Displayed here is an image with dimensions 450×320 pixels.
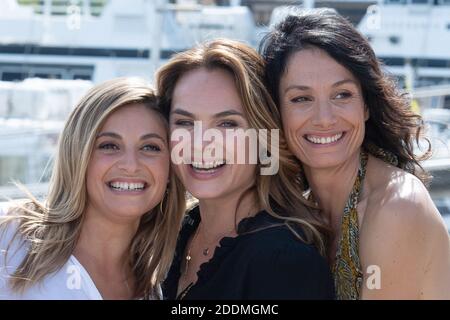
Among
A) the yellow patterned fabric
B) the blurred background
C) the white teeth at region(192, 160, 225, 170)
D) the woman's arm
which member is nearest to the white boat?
the blurred background

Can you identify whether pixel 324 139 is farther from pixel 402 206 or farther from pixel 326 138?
pixel 402 206

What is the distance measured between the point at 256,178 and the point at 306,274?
56 cm

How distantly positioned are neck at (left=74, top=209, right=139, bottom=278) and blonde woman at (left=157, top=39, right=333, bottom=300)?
214 mm

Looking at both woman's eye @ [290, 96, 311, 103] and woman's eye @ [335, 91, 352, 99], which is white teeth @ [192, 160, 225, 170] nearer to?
woman's eye @ [290, 96, 311, 103]

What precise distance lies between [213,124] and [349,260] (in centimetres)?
65

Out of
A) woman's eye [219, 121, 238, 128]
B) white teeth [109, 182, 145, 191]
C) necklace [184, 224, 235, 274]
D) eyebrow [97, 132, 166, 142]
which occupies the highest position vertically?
eyebrow [97, 132, 166, 142]

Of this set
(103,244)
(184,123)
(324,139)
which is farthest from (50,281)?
(324,139)

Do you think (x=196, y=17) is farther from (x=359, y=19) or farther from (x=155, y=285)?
(x=155, y=285)

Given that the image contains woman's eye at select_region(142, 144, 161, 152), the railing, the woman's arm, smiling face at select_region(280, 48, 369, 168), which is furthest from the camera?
the railing

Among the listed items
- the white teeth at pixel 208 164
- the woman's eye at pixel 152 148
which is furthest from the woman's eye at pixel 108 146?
the white teeth at pixel 208 164

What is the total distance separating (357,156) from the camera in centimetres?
240

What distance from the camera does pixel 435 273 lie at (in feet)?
7.00

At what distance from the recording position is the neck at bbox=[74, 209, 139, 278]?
2.40 metres

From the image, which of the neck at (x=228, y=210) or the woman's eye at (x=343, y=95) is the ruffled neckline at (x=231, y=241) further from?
the woman's eye at (x=343, y=95)
